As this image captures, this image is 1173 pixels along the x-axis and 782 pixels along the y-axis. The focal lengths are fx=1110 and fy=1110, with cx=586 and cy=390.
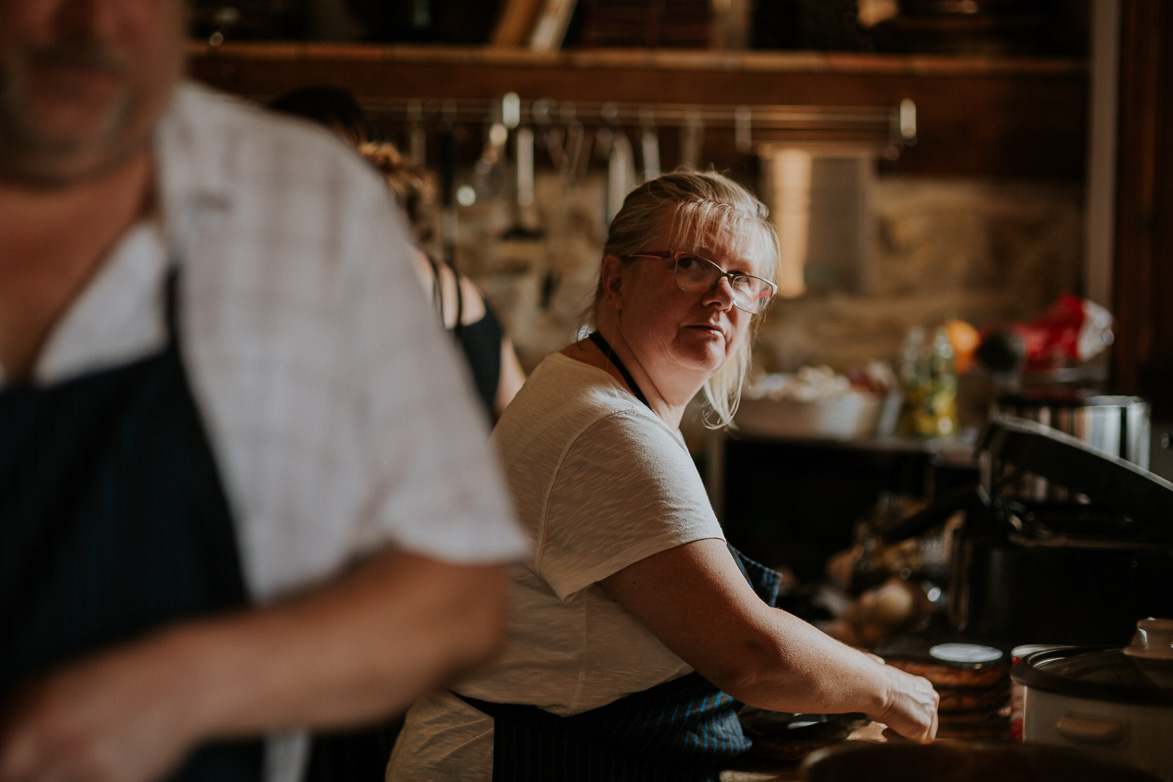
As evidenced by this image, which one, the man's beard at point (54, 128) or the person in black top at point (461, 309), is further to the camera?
the person in black top at point (461, 309)

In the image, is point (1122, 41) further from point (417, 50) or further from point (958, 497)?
point (417, 50)

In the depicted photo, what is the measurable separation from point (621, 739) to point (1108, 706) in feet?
1.72

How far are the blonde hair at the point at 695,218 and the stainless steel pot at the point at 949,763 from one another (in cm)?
69

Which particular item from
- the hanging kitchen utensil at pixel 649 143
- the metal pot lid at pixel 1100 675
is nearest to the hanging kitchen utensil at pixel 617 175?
the hanging kitchen utensil at pixel 649 143

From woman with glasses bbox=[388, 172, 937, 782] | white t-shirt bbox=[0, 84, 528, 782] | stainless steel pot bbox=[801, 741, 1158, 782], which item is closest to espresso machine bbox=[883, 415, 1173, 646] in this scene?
woman with glasses bbox=[388, 172, 937, 782]

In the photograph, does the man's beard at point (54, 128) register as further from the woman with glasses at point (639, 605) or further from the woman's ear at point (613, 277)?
the woman's ear at point (613, 277)

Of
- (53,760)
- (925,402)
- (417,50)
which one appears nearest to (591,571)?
(53,760)

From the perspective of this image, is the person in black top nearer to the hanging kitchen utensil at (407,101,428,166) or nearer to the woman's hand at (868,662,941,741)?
the woman's hand at (868,662,941,741)

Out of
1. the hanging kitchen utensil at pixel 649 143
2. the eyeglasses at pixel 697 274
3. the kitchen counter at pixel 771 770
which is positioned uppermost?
the hanging kitchen utensil at pixel 649 143

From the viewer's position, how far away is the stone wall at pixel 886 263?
3.51m

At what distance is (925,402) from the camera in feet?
9.67

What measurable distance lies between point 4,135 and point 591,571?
773 millimetres

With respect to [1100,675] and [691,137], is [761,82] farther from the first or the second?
[1100,675]

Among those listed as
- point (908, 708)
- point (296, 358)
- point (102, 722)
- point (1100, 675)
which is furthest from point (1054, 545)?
point (102, 722)
